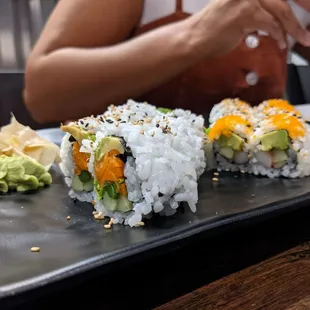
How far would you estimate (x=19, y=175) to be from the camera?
1226 millimetres

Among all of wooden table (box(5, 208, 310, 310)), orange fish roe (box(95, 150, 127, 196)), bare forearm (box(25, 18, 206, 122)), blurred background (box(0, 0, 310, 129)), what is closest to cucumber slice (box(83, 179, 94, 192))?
orange fish roe (box(95, 150, 127, 196))

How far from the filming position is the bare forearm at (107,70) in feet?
6.29

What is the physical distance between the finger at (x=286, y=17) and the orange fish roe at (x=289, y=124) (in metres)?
0.55

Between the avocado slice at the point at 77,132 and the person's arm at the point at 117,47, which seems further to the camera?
the person's arm at the point at 117,47

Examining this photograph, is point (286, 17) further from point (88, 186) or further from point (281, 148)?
point (88, 186)

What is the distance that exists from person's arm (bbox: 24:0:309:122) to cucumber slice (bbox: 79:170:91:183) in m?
0.86

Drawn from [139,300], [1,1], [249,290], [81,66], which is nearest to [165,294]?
[139,300]

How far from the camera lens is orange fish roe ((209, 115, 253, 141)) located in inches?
56.7

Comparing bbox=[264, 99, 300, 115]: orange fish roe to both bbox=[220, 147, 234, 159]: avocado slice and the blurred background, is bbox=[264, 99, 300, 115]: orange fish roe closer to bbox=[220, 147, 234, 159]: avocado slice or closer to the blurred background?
bbox=[220, 147, 234, 159]: avocado slice

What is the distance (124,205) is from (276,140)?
1.85ft

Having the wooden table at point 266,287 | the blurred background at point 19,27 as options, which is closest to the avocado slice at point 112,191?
the wooden table at point 266,287

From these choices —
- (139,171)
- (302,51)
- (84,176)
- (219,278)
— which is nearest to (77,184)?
(84,176)

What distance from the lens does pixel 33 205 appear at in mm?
1114

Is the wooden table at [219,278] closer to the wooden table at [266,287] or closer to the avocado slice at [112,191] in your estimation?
the wooden table at [266,287]
